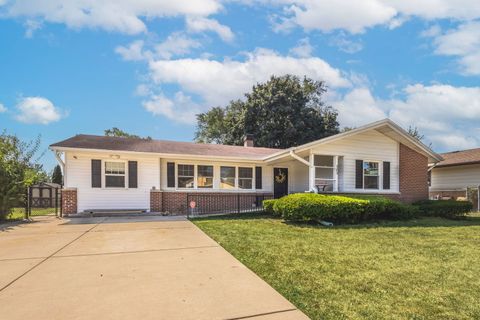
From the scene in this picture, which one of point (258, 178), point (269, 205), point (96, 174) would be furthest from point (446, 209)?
point (96, 174)

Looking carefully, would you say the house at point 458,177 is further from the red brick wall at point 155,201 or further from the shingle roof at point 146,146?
the red brick wall at point 155,201

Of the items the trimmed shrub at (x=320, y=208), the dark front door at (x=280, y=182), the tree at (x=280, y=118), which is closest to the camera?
the trimmed shrub at (x=320, y=208)

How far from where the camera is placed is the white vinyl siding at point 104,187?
1370 cm

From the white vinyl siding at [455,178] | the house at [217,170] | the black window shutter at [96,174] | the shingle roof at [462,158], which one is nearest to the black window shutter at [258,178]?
the house at [217,170]

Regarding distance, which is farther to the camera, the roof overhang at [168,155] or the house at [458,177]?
the house at [458,177]

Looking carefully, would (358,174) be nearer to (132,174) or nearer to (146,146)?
(146,146)

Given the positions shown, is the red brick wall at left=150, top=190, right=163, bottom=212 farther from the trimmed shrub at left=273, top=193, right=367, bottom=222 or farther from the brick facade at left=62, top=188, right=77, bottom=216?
the trimmed shrub at left=273, top=193, right=367, bottom=222

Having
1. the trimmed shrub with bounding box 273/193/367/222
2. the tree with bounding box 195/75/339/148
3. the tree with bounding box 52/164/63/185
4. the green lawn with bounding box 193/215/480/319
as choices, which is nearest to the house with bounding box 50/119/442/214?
the trimmed shrub with bounding box 273/193/367/222

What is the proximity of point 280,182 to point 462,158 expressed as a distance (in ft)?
38.9

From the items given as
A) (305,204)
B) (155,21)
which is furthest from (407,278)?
(155,21)

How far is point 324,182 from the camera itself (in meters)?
16.2

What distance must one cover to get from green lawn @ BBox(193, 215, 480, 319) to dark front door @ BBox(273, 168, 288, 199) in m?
8.03

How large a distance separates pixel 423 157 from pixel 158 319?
16.5 m

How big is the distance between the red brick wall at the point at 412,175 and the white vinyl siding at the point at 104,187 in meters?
11.8
